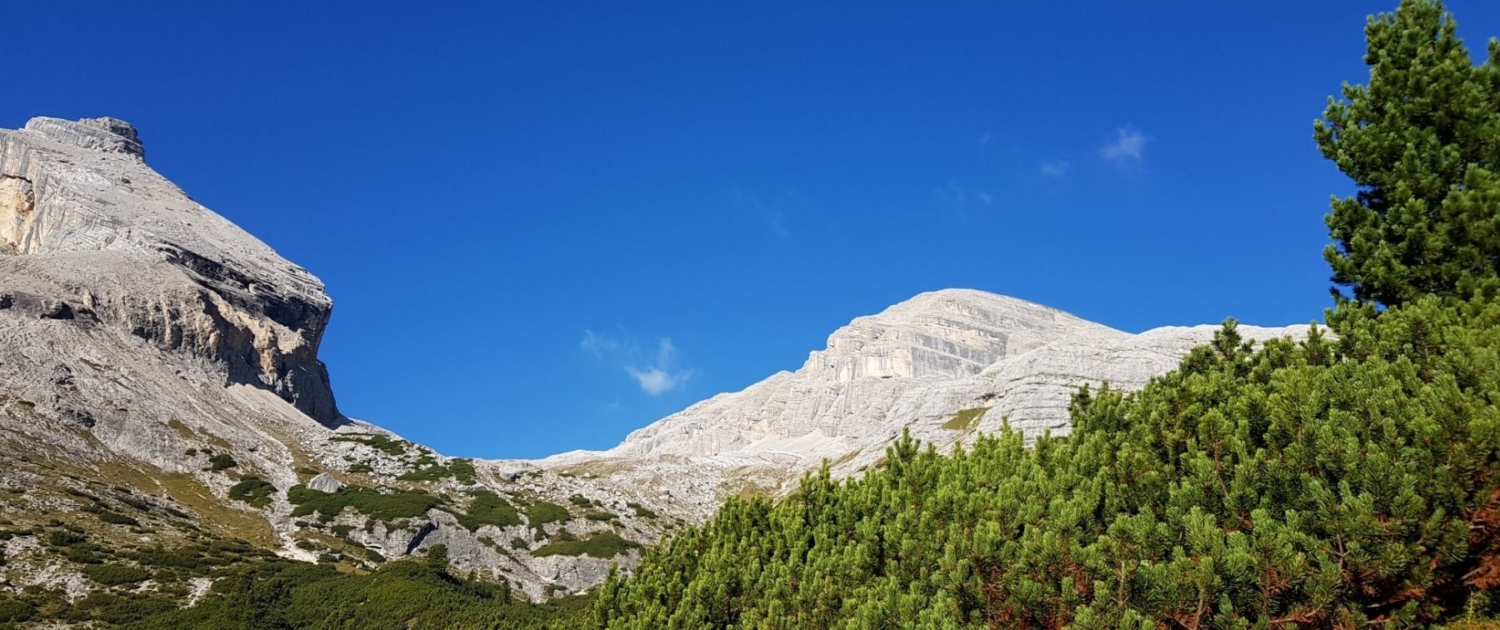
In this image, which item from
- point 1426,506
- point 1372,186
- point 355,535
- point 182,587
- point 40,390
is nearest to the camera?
point 1426,506

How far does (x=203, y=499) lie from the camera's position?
7469cm

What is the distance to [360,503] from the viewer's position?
80438 mm

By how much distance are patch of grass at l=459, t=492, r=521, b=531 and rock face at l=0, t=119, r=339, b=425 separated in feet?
168

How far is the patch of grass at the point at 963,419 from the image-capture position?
159875mm

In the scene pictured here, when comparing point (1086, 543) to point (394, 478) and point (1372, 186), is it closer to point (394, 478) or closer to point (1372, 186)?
point (1372, 186)

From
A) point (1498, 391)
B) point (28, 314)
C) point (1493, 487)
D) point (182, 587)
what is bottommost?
point (182, 587)

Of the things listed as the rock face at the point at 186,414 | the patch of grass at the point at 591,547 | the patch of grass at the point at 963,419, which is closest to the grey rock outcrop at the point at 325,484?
the rock face at the point at 186,414

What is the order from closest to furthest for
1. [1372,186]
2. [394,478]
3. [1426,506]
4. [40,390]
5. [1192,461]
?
[1426,506]
[1192,461]
[1372,186]
[40,390]
[394,478]

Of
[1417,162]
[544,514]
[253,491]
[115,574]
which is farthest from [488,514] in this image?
[1417,162]

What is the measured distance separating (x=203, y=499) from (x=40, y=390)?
23.1 meters

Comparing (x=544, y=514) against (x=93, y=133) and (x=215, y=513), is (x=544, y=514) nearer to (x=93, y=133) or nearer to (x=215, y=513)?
(x=215, y=513)

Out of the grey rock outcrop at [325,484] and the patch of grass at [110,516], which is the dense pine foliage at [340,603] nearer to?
the patch of grass at [110,516]

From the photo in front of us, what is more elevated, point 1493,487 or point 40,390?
point 40,390

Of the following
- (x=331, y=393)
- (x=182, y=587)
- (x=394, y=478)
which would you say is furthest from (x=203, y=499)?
(x=331, y=393)
